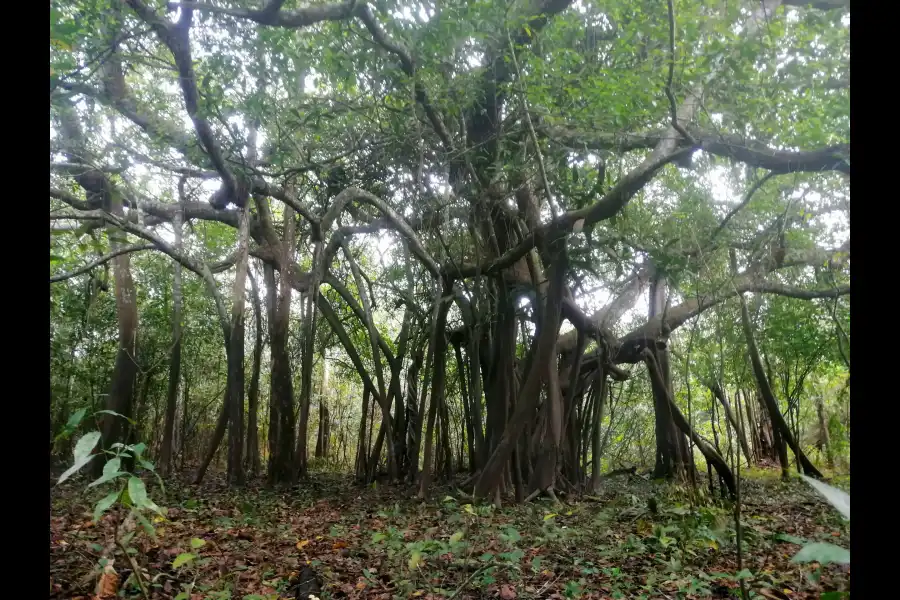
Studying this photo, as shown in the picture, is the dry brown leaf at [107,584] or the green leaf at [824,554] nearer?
the green leaf at [824,554]

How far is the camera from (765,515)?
4191 mm

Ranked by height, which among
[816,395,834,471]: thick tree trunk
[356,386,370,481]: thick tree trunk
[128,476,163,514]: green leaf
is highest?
[816,395,834,471]: thick tree trunk

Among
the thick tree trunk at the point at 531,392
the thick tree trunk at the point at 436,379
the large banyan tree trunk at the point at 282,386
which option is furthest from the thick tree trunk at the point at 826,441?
the large banyan tree trunk at the point at 282,386

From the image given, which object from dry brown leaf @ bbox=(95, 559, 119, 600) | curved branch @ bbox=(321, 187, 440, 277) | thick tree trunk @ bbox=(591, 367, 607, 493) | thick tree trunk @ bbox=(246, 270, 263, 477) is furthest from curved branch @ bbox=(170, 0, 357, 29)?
thick tree trunk @ bbox=(591, 367, 607, 493)

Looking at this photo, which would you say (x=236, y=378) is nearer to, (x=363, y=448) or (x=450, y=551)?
(x=363, y=448)

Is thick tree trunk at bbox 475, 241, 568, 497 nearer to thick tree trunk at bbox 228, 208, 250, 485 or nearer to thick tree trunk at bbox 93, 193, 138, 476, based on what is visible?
thick tree trunk at bbox 228, 208, 250, 485

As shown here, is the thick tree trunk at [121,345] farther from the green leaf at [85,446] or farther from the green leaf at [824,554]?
the green leaf at [824,554]

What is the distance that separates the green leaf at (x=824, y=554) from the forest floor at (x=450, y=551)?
799 mm

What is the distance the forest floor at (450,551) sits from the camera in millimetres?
2350

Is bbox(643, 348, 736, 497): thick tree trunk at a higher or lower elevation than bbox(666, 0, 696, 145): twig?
lower

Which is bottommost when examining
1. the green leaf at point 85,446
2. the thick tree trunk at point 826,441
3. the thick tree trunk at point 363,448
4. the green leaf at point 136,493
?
the thick tree trunk at point 363,448

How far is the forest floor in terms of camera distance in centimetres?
235

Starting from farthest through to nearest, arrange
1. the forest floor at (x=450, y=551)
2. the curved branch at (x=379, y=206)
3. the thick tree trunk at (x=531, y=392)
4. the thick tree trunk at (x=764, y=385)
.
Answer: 1. the thick tree trunk at (x=531, y=392)
2. the curved branch at (x=379, y=206)
3. the thick tree trunk at (x=764, y=385)
4. the forest floor at (x=450, y=551)
